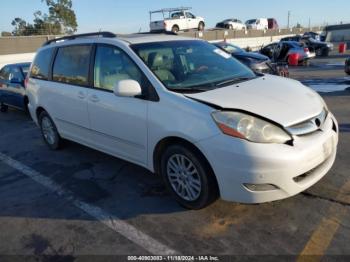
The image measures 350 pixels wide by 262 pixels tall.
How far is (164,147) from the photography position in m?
3.58

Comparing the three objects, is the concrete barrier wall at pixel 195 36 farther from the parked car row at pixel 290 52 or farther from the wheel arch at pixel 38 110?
the wheel arch at pixel 38 110

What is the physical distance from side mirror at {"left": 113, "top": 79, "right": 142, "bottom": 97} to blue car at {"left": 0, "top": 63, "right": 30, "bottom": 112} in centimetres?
562

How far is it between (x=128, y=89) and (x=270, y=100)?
4.60 feet

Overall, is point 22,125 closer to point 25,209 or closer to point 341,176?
point 25,209

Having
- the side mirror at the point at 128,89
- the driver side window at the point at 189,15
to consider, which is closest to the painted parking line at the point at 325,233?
the side mirror at the point at 128,89

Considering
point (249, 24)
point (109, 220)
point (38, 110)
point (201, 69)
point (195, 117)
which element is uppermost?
point (249, 24)

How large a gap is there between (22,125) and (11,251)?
17.8ft

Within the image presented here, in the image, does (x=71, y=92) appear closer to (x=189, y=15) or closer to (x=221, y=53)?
(x=221, y=53)

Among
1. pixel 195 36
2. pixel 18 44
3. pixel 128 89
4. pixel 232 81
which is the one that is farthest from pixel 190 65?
pixel 195 36

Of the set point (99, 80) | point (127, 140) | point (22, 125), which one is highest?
point (99, 80)

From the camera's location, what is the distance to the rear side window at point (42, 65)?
547 centimetres

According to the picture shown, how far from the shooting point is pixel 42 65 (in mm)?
5645

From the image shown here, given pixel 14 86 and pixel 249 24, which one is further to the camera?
pixel 249 24

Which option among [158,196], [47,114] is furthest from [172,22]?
[158,196]
